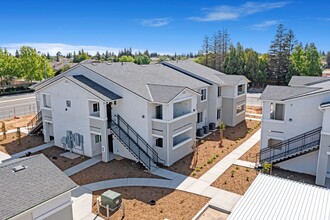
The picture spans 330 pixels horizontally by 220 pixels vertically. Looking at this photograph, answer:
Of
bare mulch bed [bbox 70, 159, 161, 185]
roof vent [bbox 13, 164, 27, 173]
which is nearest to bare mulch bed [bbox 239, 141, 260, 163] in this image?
bare mulch bed [bbox 70, 159, 161, 185]

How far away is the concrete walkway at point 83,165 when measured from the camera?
19953 millimetres

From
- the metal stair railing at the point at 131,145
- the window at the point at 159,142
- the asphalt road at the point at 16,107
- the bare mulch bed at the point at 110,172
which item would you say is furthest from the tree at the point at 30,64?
the window at the point at 159,142

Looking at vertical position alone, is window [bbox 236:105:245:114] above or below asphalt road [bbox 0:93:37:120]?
above

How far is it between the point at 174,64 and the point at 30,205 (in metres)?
27.8

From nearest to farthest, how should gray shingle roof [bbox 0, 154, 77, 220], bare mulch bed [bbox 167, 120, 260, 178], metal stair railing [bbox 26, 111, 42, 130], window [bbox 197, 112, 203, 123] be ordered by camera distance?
1. gray shingle roof [bbox 0, 154, 77, 220]
2. bare mulch bed [bbox 167, 120, 260, 178]
3. metal stair railing [bbox 26, 111, 42, 130]
4. window [bbox 197, 112, 203, 123]

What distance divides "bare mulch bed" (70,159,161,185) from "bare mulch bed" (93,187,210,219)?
75.3 inches

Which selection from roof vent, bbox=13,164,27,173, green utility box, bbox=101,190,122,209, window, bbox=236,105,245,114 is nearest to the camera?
roof vent, bbox=13,164,27,173

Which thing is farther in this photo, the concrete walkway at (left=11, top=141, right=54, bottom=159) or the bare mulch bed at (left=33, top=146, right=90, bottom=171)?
the concrete walkway at (left=11, top=141, right=54, bottom=159)

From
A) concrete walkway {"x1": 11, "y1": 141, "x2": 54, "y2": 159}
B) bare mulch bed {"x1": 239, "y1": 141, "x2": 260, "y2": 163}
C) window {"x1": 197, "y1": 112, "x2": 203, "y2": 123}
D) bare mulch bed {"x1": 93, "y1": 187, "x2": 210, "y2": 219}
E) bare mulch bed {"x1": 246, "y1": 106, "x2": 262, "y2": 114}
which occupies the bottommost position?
bare mulch bed {"x1": 93, "y1": 187, "x2": 210, "y2": 219}

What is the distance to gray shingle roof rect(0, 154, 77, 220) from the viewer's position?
9.81 metres

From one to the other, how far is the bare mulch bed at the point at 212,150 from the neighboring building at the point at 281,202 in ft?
27.6

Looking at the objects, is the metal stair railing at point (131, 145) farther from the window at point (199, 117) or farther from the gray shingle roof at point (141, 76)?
the window at point (199, 117)

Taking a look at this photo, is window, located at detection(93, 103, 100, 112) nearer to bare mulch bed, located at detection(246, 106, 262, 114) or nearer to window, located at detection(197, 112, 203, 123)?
window, located at detection(197, 112, 203, 123)

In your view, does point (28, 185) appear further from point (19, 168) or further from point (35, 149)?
point (35, 149)
